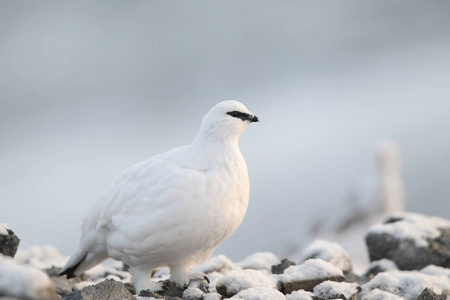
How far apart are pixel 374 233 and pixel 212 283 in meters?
1.98

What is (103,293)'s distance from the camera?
238 cm

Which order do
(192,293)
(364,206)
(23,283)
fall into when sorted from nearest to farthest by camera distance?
(23,283), (192,293), (364,206)

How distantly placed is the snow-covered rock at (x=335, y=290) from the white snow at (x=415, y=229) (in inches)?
66.3

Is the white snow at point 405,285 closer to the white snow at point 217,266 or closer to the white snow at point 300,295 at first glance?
the white snow at point 300,295

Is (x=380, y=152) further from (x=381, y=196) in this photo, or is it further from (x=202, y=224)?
(x=202, y=224)

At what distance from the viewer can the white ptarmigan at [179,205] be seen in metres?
3.22

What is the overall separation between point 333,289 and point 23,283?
2062mm

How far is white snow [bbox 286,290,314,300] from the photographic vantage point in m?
3.00

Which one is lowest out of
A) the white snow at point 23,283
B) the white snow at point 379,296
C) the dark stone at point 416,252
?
the white snow at point 23,283

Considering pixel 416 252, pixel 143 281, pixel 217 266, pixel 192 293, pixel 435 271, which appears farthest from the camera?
pixel 416 252

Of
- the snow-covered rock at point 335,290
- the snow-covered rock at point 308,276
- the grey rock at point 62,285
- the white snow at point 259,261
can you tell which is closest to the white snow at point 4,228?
the grey rock at point 62,285

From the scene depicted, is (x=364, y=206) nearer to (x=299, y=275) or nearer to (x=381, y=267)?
(x=381, y=267)

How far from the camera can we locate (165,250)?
3291mm

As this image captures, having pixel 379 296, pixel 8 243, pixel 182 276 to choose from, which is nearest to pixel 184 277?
pixel 182 276
